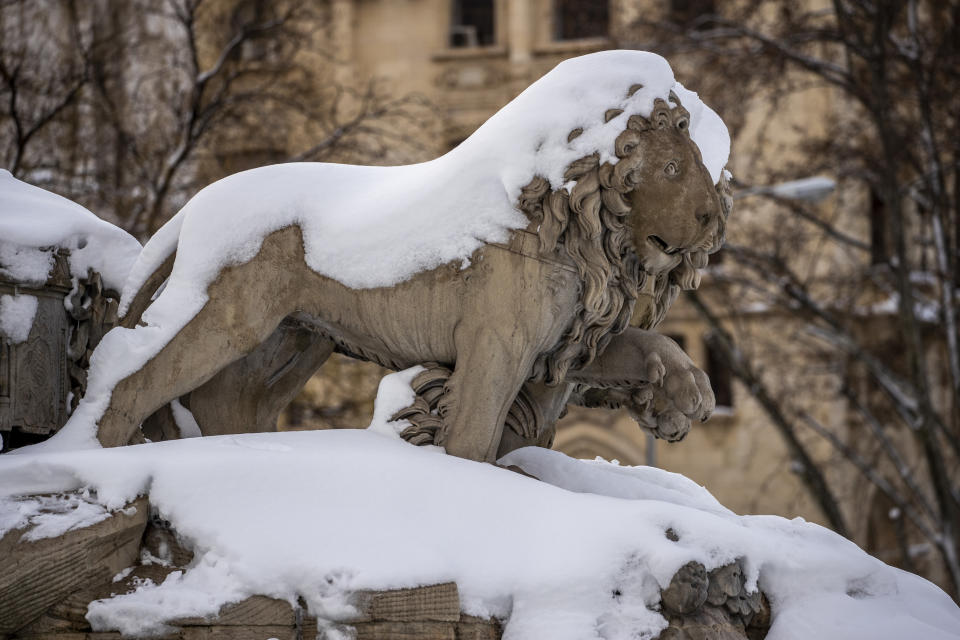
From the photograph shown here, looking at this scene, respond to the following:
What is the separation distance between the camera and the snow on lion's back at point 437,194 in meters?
5.18

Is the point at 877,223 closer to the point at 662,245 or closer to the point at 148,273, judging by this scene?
the point at 662,245

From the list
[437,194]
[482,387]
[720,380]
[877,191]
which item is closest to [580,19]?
[877,191]

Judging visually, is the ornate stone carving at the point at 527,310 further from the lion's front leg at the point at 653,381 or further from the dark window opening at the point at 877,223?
the dark window opening at the point at 877,223

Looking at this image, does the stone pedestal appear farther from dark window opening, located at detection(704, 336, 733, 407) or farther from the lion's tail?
dark window opening, located at detection(704, 336, 733, 407)

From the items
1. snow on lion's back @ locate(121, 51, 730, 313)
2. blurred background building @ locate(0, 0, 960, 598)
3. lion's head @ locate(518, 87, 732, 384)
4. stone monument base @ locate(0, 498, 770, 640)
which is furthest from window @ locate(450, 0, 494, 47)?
stone monument base @ locate(0, 498, 770, 640)

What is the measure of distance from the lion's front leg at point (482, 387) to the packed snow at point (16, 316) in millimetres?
1524

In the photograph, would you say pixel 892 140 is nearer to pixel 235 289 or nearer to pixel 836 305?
pixel 836 305

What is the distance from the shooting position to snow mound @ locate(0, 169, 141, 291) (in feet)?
17.8

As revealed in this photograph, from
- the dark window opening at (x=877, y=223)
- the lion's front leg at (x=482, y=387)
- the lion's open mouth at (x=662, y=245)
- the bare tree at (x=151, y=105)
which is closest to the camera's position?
the lion's front leg at (x=482, y=387)

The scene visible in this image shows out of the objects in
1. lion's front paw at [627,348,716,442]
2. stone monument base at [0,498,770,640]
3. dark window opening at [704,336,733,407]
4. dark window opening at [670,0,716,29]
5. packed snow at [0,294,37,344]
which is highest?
dark window opening at [670,0,716,29]

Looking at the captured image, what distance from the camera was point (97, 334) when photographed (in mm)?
5762

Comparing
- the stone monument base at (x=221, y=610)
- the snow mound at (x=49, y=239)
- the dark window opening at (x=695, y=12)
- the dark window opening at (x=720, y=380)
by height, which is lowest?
the dark window opening at (x=720, y=380)

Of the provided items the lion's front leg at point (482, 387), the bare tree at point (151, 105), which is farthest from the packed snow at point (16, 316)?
the bare tree at point (151, 105)

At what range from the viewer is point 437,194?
534 centimetres
